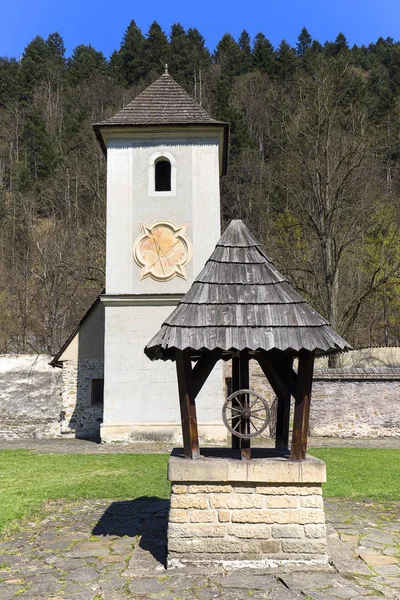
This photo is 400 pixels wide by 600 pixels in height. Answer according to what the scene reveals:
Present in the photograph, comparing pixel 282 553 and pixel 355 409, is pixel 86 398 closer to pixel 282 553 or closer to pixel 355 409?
pixel 355 409

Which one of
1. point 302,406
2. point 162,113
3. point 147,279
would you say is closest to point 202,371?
point 302,406

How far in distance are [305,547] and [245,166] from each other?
26.8m

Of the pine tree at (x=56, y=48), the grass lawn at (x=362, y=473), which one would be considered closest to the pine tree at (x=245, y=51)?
the pine tree at (x=56, y=48)

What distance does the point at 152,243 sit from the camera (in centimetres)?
1544

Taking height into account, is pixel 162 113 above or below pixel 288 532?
above

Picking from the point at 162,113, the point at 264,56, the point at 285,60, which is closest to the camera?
the point at 162,113

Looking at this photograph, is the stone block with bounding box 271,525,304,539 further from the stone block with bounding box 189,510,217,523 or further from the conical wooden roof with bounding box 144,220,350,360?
the conical wooden roof with bounding box 144,220,350,360

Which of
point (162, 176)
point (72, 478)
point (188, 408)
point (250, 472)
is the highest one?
point (162, 176)

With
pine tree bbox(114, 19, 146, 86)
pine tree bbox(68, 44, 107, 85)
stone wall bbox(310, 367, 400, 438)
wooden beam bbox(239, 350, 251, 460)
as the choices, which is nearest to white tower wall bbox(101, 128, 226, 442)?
stone wall bbox(310, 367, 400, 438)

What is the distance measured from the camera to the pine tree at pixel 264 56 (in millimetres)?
40438

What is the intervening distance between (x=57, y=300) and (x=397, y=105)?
20.4 metres

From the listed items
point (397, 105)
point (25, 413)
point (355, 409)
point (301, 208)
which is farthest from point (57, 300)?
point (397, 105)

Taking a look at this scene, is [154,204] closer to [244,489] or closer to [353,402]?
[353,402]

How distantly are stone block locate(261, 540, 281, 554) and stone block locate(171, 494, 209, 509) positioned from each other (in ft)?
2.00
